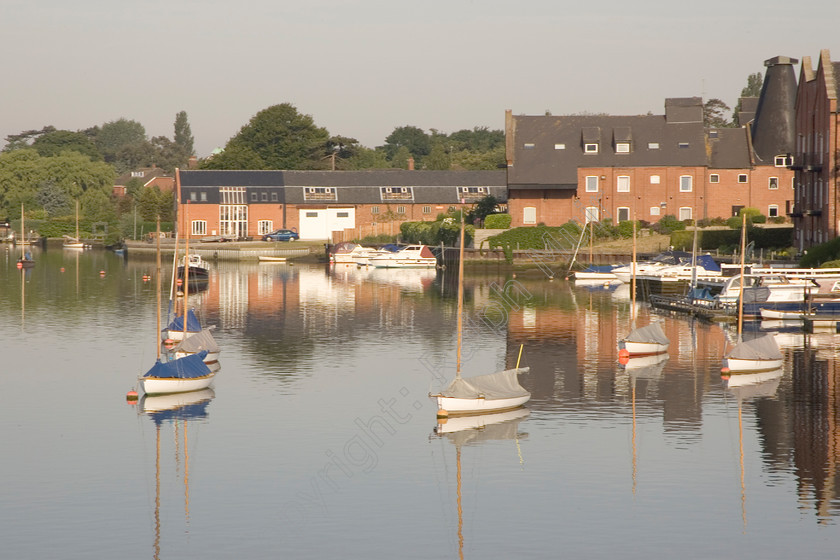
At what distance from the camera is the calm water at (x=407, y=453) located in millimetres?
25594

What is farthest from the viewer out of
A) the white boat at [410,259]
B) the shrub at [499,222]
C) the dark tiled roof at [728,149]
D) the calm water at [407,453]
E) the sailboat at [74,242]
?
the sailboat at [74,242]

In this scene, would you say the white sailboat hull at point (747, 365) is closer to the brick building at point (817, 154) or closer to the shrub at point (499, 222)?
the brick building at point (817, 154)

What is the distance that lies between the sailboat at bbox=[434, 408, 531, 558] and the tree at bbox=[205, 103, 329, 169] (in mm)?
129997

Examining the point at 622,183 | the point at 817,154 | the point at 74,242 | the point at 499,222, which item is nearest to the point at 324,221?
the point at 74,242

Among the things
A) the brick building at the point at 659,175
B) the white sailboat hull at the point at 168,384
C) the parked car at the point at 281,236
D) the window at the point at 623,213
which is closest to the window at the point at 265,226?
the parked car at the point at 281,236

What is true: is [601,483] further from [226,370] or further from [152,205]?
[152,205]

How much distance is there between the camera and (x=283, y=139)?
6570 inches

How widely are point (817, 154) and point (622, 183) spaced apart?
2908 centimetres

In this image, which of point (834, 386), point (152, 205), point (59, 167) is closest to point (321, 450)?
point (834, 386)

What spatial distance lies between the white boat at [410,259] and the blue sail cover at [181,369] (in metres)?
67.5

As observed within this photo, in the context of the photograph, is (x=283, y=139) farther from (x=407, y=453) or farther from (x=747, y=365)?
(x=407, y=453)

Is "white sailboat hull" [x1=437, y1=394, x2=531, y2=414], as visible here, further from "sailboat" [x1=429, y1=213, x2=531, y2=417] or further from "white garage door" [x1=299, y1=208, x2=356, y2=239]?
"white garage door" [x1=299, y1=208, x2=356, y2=239]

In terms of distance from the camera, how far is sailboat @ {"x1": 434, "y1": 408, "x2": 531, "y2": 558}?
34.3m

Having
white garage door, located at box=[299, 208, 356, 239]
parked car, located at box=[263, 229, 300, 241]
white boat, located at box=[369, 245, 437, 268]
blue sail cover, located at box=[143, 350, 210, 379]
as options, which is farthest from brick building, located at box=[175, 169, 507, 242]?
blue sail cover, located at box=[143, 350, 210, 379]
